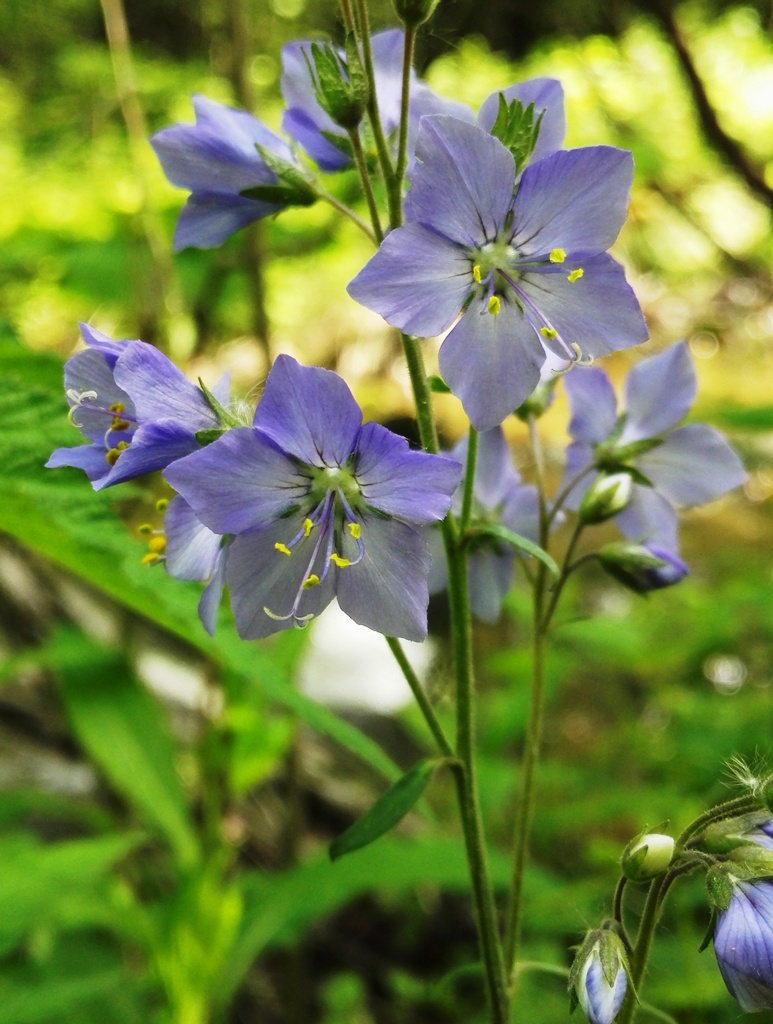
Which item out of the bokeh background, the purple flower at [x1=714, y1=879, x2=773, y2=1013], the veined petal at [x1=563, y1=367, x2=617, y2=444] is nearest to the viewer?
the purple flower at [x1=714, y1=879, x2=773, y2=1013]

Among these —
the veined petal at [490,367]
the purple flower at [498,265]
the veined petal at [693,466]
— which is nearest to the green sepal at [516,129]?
the purple flower at [498,265]

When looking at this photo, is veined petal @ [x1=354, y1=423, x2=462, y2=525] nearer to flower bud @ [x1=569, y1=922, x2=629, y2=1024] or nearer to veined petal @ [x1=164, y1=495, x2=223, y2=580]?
veined petal @ [x1=164, y1=495, x2=223, y2=580]

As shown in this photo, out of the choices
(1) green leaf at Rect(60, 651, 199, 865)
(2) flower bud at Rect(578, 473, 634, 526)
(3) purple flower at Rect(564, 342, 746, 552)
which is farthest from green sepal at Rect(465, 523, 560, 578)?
(1) green leaf at Rect(60, 651, 199, 865)

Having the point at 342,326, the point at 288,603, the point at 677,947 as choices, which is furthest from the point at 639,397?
the point at 342,326

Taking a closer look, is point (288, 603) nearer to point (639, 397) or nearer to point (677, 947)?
point (639, 397)

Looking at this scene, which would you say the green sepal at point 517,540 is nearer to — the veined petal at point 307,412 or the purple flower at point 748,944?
the veined petal at point 307,412

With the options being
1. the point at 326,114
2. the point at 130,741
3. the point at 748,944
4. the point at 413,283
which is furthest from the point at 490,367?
the point at 130,741
